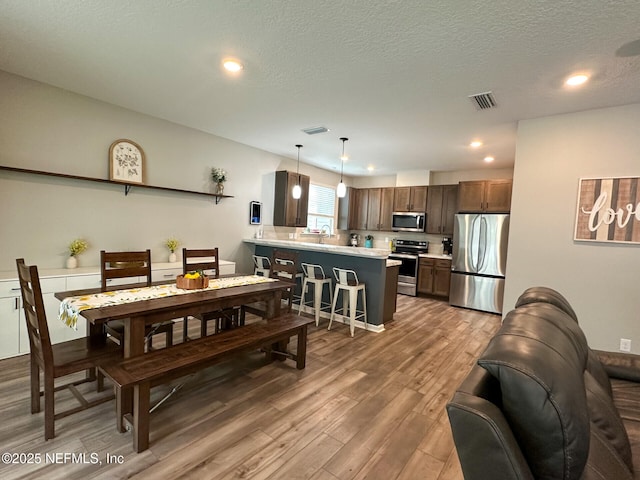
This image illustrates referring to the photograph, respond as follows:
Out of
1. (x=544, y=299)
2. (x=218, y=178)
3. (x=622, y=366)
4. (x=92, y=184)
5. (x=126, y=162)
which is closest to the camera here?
(x=544, y=299)

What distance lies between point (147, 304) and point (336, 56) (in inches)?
91.5

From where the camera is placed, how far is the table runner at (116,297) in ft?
6.69

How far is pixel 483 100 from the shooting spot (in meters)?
3.00

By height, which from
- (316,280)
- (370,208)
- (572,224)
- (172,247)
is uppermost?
(370,208)

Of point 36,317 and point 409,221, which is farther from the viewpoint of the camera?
point 409,221

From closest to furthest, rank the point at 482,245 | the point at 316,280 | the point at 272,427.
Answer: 1. the point at 272,427
2. the point at 316,280
3. the point at 482,245

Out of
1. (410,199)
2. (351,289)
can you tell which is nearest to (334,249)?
(351,289)

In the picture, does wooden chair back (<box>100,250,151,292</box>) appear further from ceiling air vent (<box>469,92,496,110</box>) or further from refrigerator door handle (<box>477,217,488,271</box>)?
refrigerator door handle (<box>477,217,488,271</box>)

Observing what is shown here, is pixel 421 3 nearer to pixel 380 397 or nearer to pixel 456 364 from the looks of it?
pixel 380 397

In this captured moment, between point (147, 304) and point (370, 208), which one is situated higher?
point (370, 208)

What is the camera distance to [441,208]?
639cm

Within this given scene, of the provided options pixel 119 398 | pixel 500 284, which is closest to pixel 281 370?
pixel 119 398

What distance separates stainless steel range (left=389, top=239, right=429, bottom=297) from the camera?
249 inches

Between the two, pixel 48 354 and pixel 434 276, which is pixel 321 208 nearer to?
pixel 434 276
